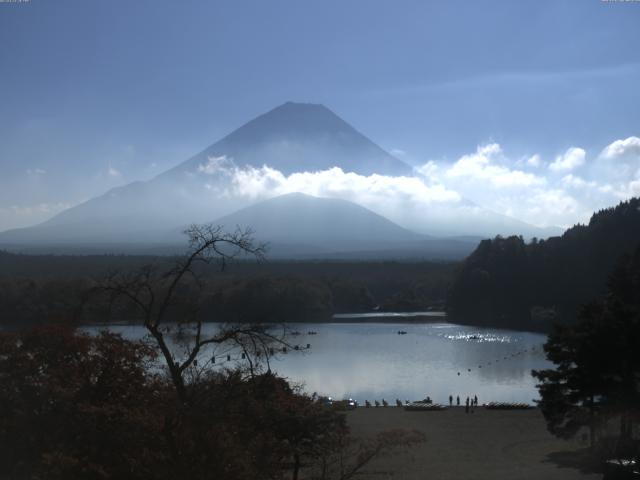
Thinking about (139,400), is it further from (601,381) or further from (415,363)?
(415,363)

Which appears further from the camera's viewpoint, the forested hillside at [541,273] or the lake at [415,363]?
the forested hillside at [541,273]

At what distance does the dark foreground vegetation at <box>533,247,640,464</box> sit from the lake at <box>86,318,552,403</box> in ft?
12.7

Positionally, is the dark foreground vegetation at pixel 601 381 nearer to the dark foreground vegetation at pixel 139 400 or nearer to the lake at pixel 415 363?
the lake at pixel 415 363

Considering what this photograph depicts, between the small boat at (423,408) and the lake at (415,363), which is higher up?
the small boat at (423,408)

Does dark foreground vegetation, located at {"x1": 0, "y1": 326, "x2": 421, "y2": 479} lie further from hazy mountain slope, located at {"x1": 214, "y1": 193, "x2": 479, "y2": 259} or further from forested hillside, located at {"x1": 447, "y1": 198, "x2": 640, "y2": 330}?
hazy mountain slope, located at {"x1": 214, "y1": 193, "x2": 479, "y2": 259}

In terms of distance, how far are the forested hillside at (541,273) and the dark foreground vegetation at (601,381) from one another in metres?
25.9

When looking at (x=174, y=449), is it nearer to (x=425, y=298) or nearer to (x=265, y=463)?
(x=265, y=463)

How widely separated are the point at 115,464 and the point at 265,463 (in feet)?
3.07

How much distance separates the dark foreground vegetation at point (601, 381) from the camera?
9.35m

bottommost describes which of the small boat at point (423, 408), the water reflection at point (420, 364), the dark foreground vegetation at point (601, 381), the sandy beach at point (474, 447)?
the water reflection at point (420, 364)

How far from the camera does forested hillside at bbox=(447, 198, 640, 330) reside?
119 feet

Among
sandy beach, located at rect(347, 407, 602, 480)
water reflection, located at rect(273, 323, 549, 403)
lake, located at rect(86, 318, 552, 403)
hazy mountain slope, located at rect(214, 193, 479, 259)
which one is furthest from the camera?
hazy mountain slope, located at rect(214, 193, 479, 259)

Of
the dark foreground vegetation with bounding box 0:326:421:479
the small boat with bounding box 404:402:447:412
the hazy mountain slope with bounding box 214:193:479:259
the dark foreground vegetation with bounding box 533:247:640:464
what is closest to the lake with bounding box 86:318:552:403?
the small boat with bounding box 404:402:447:412

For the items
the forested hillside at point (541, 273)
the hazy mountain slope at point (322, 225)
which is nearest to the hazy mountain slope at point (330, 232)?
the hazy mountain slope at point (322, 225)
